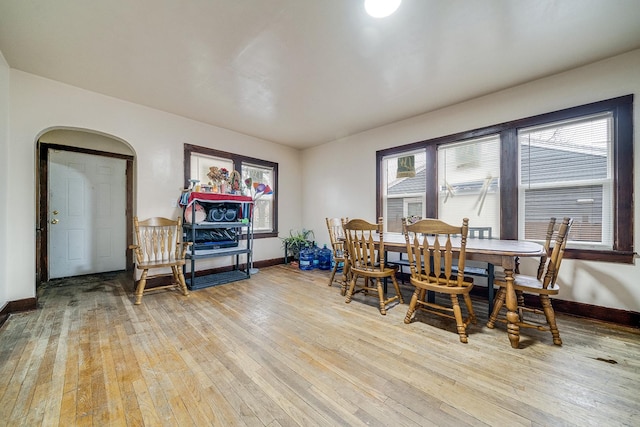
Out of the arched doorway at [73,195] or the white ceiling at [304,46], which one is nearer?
the white ceiling at [304,46]

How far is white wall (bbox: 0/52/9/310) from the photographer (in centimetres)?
236

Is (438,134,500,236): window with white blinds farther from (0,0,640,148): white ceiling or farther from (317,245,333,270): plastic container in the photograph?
(317,245,333,270): plastic container

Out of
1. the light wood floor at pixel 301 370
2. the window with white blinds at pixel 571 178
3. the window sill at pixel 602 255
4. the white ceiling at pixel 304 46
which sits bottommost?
the light wood floor at pixel 301 370

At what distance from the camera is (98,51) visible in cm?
222

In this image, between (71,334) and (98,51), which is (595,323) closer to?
(71,334)

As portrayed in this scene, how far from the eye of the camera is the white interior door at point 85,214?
3.79m

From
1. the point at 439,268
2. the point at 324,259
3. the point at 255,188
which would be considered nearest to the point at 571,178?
the point at 439,268

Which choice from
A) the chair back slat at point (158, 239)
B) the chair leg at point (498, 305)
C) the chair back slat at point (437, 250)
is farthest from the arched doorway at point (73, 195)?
the chair leg at point (498, 305)

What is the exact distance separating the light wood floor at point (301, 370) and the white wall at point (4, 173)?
1.38 feet

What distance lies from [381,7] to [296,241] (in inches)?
153

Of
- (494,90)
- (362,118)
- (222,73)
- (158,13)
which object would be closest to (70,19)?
(158,13)

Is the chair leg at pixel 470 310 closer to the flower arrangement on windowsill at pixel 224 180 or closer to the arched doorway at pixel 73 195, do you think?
the flower arrangement on windowsill at pixel 224 180

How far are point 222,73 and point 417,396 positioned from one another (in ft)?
10.8

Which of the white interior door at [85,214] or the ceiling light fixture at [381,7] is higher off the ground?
the ceiling light fixture at [381,7]
